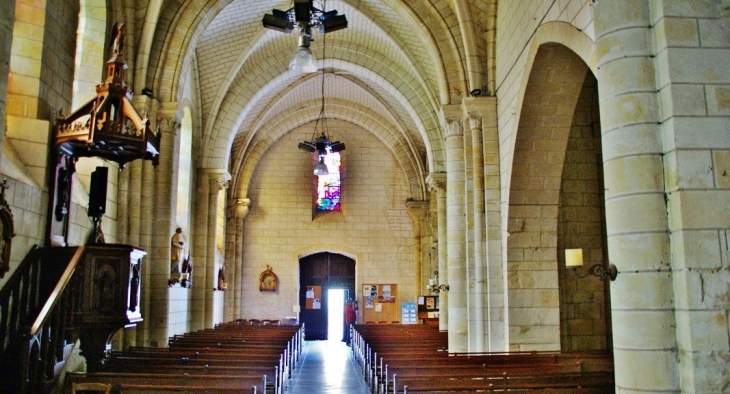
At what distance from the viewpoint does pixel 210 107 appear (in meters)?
14.9

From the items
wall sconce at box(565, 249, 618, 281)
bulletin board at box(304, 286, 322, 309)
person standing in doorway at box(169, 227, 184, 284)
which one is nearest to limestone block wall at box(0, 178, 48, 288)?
person standing in doorway at box(169, 227, 184, 284)

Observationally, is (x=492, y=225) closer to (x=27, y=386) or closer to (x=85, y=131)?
(x=85, y=131)

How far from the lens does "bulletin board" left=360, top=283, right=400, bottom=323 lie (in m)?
20.2

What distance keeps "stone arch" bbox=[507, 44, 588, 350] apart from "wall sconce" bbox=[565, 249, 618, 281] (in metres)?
0.91

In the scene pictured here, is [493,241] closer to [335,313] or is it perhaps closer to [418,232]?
[418,232]

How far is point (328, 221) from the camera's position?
2059 cm

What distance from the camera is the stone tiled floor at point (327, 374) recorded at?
10.4m

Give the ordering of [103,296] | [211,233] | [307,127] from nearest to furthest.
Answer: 1. [103,296]
2. [211,233]
3. [307,127]

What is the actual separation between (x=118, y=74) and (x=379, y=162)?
14060 mm

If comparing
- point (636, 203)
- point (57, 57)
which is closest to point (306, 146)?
point (57, 57)

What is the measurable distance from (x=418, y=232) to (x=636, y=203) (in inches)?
629

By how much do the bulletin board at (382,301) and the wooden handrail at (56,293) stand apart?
46.4 ft

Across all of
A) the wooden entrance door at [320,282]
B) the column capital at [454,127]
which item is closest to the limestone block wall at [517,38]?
the column capital at [454,127]

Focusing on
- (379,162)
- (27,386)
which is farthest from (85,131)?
(379,162)
